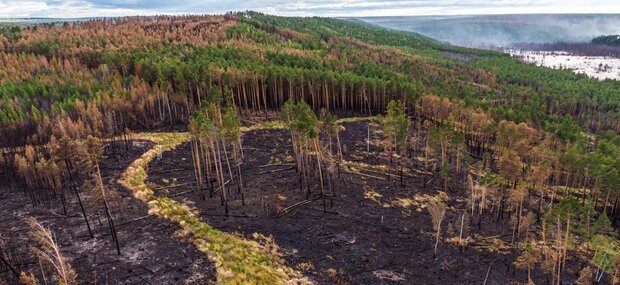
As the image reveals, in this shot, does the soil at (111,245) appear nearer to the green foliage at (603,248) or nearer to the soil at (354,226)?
the soil at (354,226)

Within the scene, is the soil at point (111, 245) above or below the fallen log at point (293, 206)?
above

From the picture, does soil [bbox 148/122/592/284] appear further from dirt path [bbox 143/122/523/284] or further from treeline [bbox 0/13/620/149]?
treeline [bbox 0/13/620/149]

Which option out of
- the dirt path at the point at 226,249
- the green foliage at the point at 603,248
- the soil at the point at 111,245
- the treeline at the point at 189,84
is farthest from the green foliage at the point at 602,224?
the soil at the point at 111,245

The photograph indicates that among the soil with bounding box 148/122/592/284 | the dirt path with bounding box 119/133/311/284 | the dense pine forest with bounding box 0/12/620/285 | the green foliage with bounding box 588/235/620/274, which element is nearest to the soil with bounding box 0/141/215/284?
the dense pine forest with bounding box 0/12/620/285

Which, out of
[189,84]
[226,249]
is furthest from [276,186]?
[189,84]

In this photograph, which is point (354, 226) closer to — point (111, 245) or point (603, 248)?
point (111, 245)
